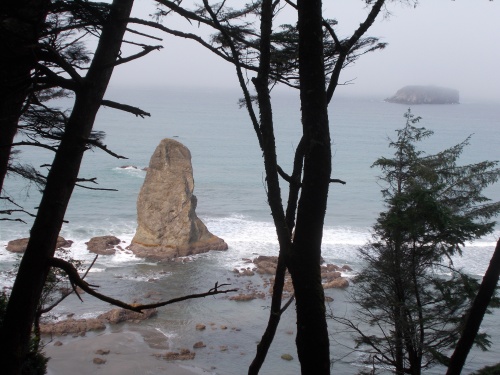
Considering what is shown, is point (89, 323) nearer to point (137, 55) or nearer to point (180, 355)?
point (180, 355)

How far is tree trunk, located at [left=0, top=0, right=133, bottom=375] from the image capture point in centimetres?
236

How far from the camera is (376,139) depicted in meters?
65.8

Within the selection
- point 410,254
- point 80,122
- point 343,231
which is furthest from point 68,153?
point 343,231

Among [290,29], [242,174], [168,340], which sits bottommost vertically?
[168,340]

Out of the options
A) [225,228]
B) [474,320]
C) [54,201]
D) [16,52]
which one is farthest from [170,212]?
[54,201]

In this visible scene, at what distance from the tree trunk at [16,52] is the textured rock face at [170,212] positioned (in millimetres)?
25428

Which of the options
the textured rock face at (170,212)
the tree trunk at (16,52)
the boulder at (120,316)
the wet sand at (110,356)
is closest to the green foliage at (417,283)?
the wet sand at (110,356)

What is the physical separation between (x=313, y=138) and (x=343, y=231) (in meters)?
31.8

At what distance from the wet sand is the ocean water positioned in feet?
3.14

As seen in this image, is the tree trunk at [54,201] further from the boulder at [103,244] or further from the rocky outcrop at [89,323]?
the boulder at [103,244]

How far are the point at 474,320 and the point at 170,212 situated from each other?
25.8 m

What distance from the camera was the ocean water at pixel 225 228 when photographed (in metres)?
18.4

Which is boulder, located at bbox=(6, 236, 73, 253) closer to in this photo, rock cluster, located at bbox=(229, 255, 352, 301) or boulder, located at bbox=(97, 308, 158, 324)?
boulder, located at bbox=(97, 308, 158, 324)

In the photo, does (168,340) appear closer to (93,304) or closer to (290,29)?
(93,304)
